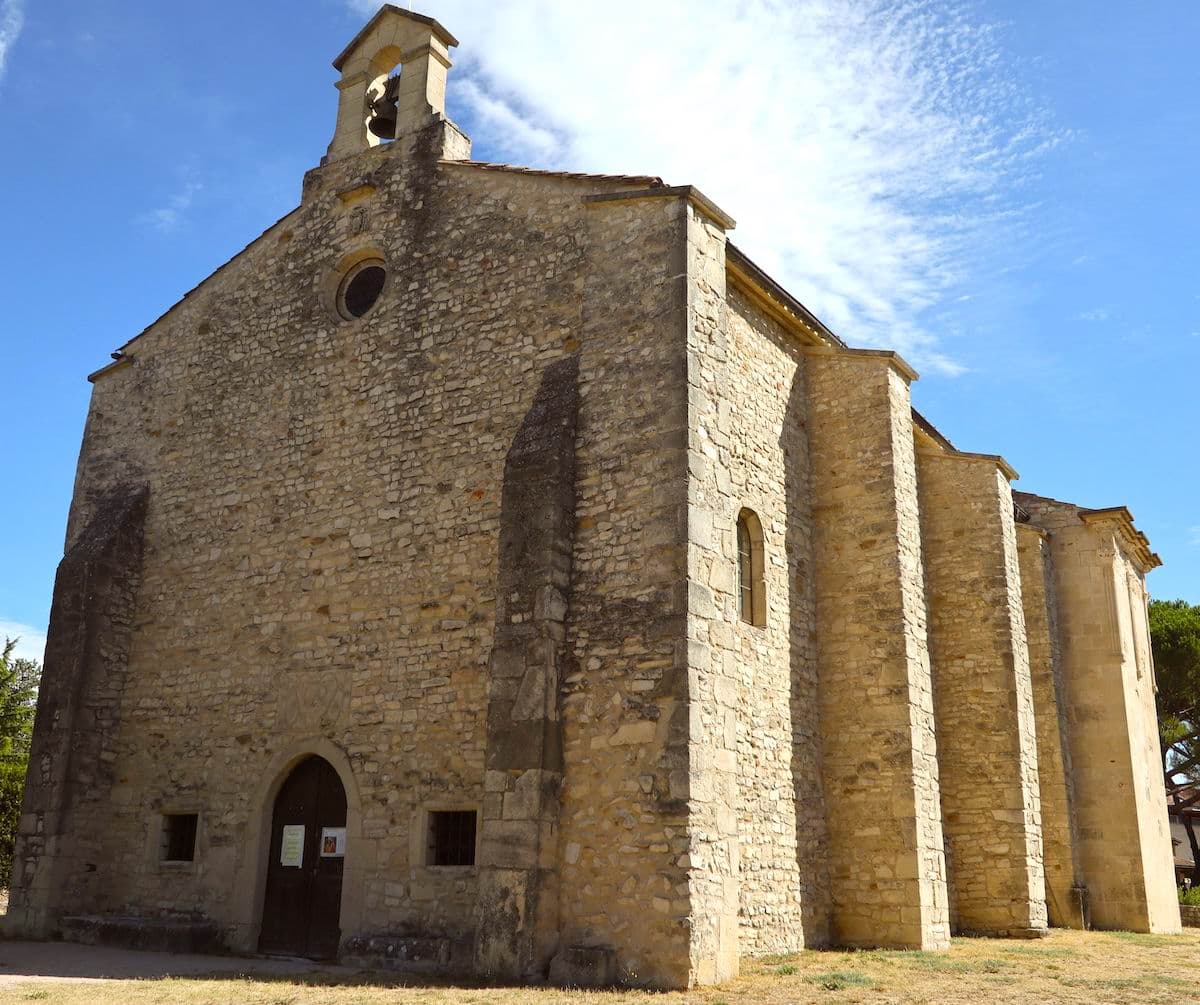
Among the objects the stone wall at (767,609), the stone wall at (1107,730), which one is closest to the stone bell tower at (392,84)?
the stone wall at (767,609)

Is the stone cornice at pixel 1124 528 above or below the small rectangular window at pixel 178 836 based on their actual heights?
above

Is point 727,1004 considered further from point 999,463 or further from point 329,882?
point 999,463

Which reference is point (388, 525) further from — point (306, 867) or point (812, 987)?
point (812, 987)

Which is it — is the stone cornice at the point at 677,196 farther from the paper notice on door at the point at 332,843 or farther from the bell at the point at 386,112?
the paper notice on door at the point at 332,843

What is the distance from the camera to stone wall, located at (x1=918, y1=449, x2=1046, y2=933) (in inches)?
586

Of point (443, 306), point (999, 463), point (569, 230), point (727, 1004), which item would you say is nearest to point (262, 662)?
point (443, 306)

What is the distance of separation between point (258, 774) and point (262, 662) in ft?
4.59

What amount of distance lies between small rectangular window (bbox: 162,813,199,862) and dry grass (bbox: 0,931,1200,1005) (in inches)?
166

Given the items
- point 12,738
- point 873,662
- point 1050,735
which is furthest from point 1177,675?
point 12,738

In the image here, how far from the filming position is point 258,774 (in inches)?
533

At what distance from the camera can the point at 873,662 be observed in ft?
45.0

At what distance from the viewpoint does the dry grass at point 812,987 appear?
889cm

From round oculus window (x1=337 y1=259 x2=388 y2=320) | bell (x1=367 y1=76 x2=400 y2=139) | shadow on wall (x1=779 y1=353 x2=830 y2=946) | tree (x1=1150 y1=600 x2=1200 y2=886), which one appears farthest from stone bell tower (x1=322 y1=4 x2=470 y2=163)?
tree (x1=1150 y1=600 x2=1200 y2=886)

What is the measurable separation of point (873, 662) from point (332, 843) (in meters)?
6.89
